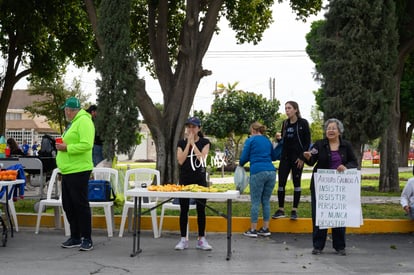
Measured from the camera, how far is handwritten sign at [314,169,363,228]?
29.8ft

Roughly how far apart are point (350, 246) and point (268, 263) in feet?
6.77

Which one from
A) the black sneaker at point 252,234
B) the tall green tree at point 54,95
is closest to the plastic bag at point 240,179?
the black sneaker at point 252,234

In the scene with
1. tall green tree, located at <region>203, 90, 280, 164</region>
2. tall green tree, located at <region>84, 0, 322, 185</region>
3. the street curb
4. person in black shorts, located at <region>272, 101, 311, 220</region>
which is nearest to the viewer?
person in black shorts, located at <region>272, 101, 311, 220</region>

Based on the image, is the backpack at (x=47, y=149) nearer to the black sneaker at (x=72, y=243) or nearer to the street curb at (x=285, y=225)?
the street curb at (x=285, y=225)

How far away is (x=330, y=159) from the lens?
9.16m

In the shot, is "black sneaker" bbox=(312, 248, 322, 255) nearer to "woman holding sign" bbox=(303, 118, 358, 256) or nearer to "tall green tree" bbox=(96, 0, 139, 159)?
"woman holding sign" bbox=(303, 118, 358, 256)

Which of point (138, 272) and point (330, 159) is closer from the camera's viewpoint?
point (138, 272)

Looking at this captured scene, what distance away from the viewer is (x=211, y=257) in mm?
8867

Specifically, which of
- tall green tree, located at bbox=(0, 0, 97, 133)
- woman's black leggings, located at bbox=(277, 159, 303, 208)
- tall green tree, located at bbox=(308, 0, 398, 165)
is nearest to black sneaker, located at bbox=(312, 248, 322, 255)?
woman's black leggings, located at bbox=(277, 159, 303, 208)

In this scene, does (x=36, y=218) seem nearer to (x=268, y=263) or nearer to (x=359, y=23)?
(x=268, y=263)

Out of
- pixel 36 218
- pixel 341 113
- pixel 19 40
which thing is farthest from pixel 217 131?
pixel 36 218

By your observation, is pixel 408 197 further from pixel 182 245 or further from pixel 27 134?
pixel 27 134

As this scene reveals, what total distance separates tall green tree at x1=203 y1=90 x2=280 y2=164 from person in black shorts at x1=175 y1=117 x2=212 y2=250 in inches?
1283

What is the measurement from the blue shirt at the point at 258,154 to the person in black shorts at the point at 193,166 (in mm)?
1294
